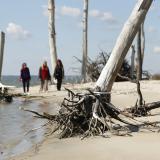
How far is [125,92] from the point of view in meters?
26.0

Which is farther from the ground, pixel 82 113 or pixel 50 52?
pixel 50 52

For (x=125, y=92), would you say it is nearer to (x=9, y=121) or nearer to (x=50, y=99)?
(x=50, y=99)

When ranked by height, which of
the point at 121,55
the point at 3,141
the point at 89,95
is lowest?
the point at 3,141

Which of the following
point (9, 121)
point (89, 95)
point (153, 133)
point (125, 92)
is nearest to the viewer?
point (153, 133)

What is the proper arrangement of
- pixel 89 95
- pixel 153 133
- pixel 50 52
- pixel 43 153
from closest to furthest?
pixel 43 153
pixel 153 133
pixel 89 95
pixel 50 52

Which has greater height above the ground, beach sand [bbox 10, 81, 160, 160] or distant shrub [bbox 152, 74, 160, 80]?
distant shrub [bbox 152, 74, 160, 80]

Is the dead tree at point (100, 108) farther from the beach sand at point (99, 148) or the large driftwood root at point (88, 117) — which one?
the beach sand at point (99, 148)

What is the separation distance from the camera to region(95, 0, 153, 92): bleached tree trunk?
537 inches

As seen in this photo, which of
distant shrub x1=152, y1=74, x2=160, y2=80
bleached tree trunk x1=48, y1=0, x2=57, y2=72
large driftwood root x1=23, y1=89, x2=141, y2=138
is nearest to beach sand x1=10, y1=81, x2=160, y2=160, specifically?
large driftwood root x1=23, y1=89, x2=141, y2=138

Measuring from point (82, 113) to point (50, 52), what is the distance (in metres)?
21.4

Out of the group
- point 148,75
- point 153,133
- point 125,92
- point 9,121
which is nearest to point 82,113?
point 153,133

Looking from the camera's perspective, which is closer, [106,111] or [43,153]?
[43,153]

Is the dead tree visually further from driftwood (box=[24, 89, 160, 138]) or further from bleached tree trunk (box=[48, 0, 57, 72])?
bleached tree trunk (box=[48, 0, 57, 72])

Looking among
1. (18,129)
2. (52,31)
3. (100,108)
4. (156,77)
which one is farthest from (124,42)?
(156,77)
